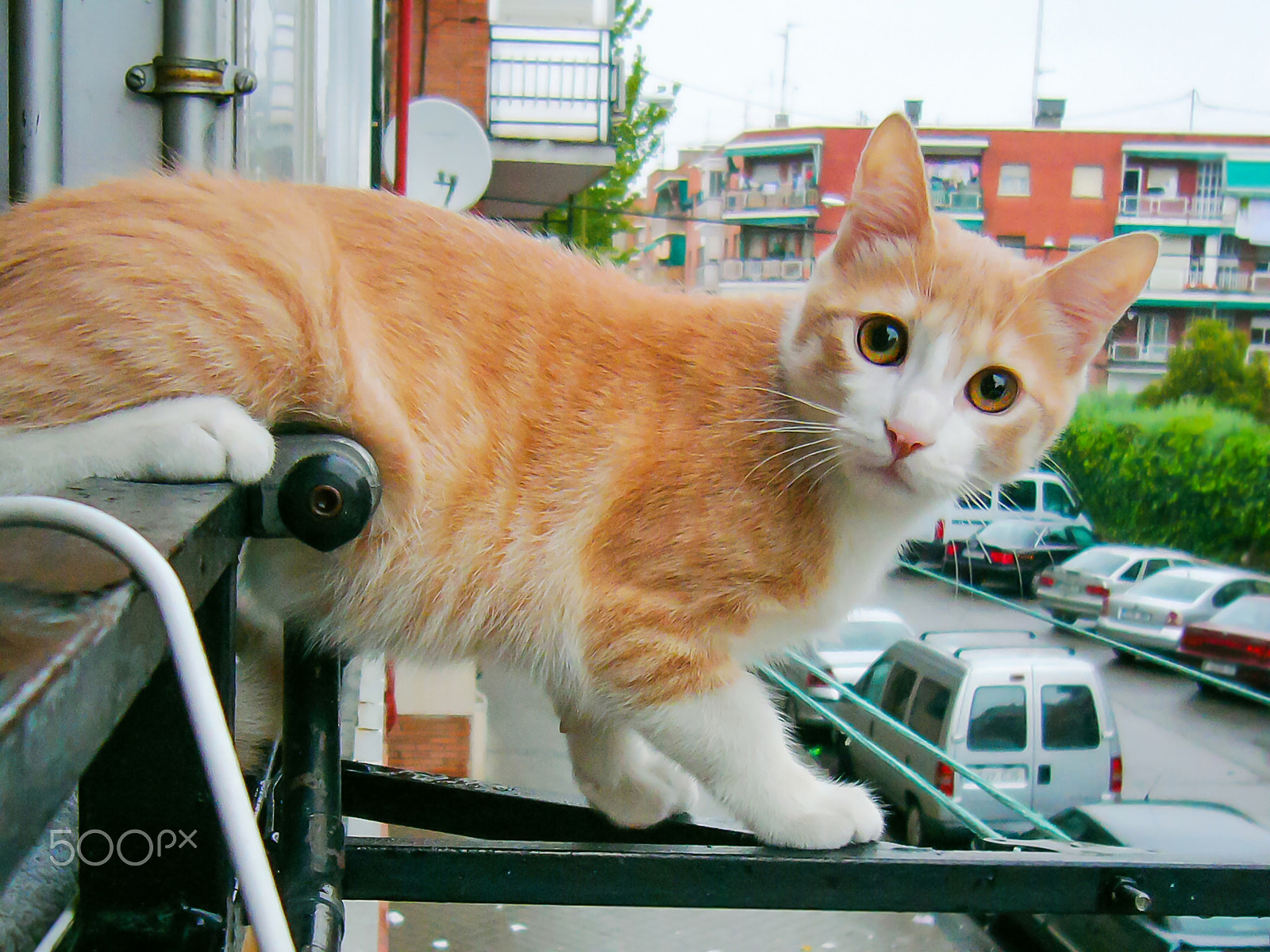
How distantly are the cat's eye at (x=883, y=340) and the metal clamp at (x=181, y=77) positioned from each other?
66 cm

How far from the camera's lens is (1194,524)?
19.9 ft

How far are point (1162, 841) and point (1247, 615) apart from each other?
156 cm

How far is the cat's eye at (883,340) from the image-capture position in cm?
100

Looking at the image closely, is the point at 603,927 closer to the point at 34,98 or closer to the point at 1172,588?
the point at 1172,588

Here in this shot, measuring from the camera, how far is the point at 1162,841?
7.55ft

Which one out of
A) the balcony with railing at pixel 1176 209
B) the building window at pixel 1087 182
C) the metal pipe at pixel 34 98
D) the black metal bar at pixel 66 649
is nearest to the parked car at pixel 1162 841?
the black metal bar at pixel 66 649

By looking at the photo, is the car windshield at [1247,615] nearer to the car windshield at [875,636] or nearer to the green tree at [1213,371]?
the car windshield at [875,636]

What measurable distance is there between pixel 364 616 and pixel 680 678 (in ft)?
0.93

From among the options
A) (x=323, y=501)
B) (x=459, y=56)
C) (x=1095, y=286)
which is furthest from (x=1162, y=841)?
(x=459, y=56)

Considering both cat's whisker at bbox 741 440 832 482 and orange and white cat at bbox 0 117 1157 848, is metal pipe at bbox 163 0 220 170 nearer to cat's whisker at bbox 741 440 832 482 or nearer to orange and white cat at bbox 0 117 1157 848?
orange and white cat at bbox 0 117 1157 848

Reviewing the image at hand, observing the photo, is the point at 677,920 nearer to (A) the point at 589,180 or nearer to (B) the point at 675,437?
(A) the point at 589,180

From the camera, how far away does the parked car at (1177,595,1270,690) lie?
10.4ft

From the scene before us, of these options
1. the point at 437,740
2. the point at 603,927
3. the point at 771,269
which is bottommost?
the point at 603,927

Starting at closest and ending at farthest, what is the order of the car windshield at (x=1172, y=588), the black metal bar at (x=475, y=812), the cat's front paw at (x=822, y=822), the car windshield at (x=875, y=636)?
the cat's front paw at (x=822, y=822) < the black metal bar at (x=475, y=812) < the car windshield at (x=875, y=636) < the car windshield at (x=1172, y=588)
